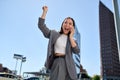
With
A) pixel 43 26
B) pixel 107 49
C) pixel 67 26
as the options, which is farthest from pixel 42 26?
pixel 107 49

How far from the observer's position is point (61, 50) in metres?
2.70

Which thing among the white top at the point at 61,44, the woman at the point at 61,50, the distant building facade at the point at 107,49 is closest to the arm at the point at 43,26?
the woman at the point at 61,50

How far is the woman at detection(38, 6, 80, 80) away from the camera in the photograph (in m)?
2.55

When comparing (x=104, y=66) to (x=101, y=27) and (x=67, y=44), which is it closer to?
A: (x=101, y=27)

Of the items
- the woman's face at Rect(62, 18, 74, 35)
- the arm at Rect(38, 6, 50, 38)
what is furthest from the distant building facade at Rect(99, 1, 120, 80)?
the arm at Rect(38, 6, 50, 38)

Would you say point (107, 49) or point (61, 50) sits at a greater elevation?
point (107, 49)

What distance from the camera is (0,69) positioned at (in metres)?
110

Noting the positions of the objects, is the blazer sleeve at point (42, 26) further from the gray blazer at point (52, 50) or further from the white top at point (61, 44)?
the white top at point (61, 44)

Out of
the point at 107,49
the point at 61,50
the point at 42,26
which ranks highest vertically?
the point at 107,49

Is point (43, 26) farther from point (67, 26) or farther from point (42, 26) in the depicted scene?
point (67, 26)

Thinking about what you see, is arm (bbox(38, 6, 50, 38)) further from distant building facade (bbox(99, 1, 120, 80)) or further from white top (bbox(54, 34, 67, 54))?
distant building facade (bbox(99, 1, 120, 80))

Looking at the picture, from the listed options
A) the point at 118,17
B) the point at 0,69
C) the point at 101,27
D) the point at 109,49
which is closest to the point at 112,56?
the point at 109,49

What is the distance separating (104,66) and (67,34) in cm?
13732

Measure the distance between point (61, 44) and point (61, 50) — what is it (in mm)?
118
